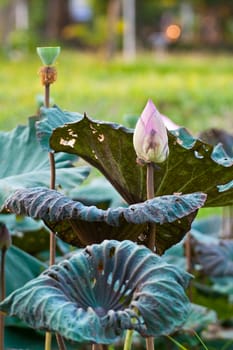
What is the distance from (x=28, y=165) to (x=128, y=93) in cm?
632

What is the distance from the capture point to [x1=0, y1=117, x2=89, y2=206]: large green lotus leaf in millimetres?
1138

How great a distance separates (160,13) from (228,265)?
20956 mm

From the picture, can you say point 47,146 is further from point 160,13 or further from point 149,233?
point 160,13

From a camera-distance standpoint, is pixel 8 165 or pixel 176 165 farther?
pixel 8 165

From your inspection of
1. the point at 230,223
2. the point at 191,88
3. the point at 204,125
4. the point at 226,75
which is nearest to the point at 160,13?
the point at 226,75

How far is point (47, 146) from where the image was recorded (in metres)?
1.06

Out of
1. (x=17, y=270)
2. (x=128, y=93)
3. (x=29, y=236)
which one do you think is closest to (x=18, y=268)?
(x=17, y=270)

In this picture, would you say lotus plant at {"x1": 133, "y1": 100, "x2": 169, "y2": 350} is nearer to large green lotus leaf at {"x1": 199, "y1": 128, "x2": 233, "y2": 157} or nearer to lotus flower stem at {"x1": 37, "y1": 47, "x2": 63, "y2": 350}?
lotus flower stem at {"x1": 37, "y1": 47, "x2": 63, "y2": 350}

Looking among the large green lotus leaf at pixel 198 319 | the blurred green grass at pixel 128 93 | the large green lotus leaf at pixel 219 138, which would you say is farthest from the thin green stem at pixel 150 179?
the blurred green grass at pixel 128 93

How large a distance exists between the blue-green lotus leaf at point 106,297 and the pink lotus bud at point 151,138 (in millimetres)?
86

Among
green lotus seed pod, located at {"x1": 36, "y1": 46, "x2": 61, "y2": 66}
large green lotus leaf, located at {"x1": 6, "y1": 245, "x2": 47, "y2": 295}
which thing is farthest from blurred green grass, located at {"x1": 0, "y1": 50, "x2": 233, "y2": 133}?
green lotus seed pod, located at {"x1": 36, "y1": 46, "x2": 61, "y2": 66}

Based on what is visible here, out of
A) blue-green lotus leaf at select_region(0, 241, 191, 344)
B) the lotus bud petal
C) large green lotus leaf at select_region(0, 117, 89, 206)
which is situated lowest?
the lotus bud petal

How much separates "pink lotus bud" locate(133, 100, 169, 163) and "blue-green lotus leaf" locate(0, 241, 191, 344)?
9 cm

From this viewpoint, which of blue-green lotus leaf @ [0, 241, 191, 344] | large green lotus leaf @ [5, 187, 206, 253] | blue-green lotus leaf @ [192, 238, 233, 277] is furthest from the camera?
blue-green lotus leaf @ [192, 238, 233, 277]
